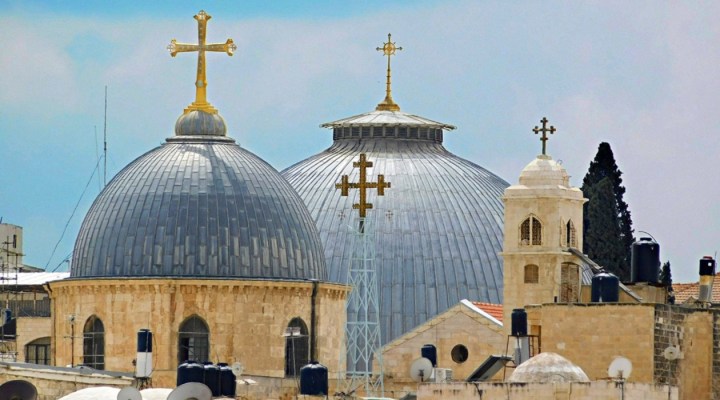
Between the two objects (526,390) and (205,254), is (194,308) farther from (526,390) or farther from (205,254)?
(526,390)

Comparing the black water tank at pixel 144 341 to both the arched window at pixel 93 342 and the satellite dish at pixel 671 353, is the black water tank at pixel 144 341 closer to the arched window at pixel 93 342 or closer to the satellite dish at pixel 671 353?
the arched window at pixel 93 342

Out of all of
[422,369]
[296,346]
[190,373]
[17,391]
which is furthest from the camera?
[296,346]

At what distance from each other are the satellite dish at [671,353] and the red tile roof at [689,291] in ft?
48.0

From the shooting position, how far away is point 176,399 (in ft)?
221

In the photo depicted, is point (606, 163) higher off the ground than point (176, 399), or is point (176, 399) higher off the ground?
point (606, 163)

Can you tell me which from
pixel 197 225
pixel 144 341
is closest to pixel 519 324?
pixel 144 341

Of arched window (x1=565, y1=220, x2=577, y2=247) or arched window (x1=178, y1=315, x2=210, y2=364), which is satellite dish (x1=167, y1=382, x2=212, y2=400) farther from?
arched window (x1=178, y1=315, x2=210, y2=364)

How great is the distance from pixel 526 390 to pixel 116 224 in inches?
910

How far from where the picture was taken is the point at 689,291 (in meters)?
90.8

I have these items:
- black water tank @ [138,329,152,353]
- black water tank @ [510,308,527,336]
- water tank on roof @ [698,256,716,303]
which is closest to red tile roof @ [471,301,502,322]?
water tank on roof @ [698,256,716,303]

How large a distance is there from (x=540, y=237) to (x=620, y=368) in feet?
42.5

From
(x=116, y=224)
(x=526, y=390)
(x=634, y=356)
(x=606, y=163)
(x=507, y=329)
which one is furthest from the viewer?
(x=606, y=163)

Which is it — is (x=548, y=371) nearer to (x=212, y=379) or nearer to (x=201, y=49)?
(x=212, y=379)

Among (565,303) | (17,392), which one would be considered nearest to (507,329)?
(565,303)
